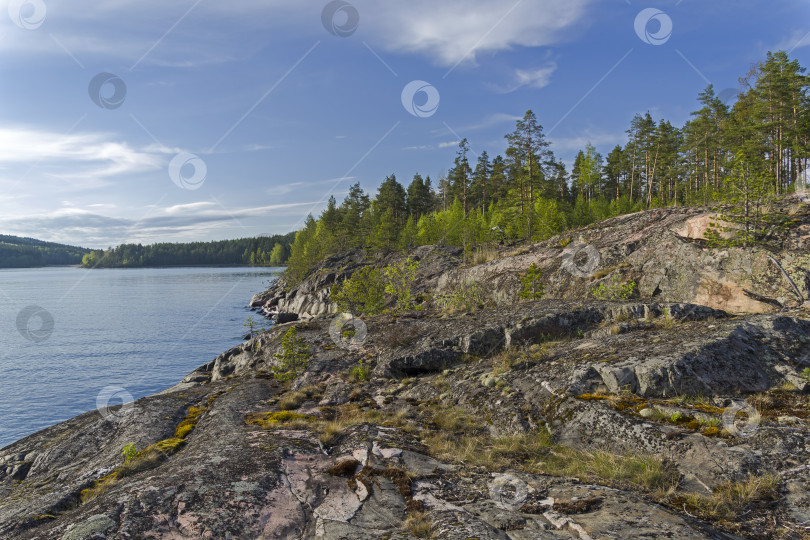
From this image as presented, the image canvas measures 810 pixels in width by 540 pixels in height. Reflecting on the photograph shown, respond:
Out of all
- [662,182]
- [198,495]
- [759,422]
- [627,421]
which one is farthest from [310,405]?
[662,182]

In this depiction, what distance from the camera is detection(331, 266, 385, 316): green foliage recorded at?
2531 cm

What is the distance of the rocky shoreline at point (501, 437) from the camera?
547cm

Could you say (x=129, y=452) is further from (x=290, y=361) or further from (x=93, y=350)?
(x=93, y=350)

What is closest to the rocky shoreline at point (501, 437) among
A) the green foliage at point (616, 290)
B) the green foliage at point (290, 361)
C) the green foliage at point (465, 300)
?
the green foliage at point (290, 361)

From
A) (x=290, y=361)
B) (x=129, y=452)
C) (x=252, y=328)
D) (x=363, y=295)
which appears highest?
(x=363, y=295)

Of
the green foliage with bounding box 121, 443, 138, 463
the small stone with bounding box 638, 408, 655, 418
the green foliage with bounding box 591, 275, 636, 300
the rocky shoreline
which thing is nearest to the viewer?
the rocky shoreline

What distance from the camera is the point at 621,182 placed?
87.3m

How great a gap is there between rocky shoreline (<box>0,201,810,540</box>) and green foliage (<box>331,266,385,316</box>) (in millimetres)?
8025

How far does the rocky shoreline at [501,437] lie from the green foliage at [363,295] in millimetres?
8025

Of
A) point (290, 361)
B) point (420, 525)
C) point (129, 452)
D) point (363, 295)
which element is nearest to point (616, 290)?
point (363, 295)

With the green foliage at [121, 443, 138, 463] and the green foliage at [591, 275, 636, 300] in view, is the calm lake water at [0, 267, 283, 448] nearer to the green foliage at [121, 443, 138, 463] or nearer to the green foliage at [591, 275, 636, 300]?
the green foliage at [121, 443, 138, 463]

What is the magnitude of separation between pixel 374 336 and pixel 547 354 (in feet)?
28.5

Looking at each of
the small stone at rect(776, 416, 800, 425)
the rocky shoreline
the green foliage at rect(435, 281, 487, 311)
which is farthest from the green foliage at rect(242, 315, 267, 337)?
the small stone at rect(776, 416, 800, 425)

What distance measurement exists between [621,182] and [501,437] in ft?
308
